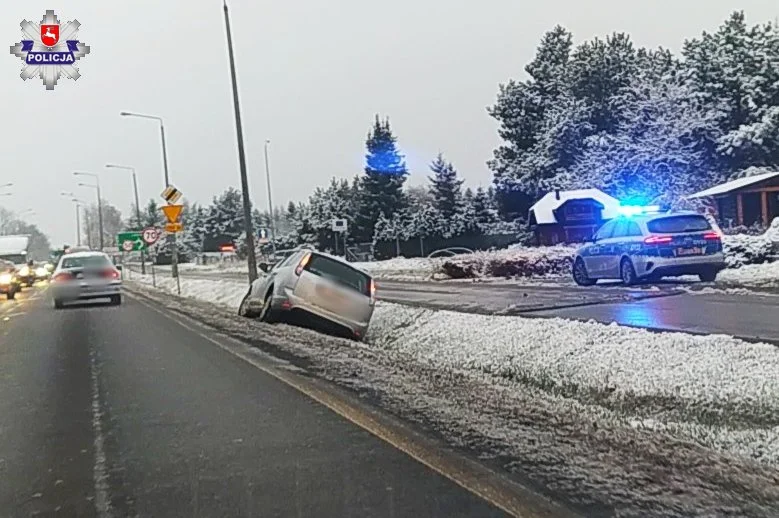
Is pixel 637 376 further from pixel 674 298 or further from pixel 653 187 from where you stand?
pixel 653 187

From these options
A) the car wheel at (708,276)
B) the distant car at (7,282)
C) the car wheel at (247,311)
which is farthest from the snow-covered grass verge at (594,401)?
the distant car at (7,282)

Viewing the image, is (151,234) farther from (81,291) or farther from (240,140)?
(240,140)

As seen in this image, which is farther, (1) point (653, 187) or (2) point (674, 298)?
(1) point (653, 187)

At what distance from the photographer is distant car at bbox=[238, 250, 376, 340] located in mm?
16125

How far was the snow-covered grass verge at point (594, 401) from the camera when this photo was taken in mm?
6184

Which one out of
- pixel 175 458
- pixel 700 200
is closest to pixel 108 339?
pixel 175 458

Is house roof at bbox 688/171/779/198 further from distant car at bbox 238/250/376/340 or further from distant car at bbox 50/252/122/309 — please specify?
distant car at bbox 238/250/376/340

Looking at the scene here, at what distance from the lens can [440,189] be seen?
73.9m

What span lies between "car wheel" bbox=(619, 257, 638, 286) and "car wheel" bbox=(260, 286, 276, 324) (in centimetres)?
926

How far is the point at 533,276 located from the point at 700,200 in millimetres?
26607

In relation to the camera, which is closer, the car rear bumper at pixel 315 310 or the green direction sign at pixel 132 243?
the car rear bumper at pixel 315 310

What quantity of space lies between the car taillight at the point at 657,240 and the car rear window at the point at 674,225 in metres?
0.15

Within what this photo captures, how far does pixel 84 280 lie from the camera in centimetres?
2833

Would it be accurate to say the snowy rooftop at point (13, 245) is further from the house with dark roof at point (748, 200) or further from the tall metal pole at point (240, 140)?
the tall metal pole at point (240, 140)
